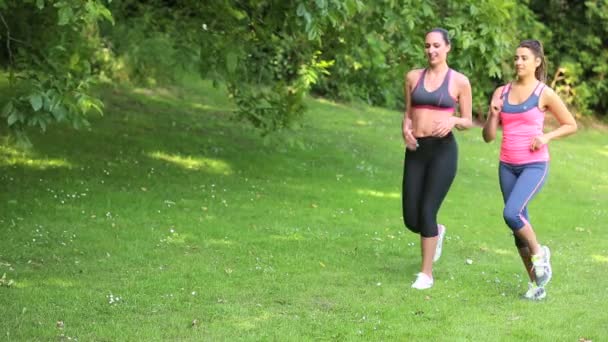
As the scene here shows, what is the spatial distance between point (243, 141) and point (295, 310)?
9482mm

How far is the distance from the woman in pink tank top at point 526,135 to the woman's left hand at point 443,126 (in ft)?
1.03

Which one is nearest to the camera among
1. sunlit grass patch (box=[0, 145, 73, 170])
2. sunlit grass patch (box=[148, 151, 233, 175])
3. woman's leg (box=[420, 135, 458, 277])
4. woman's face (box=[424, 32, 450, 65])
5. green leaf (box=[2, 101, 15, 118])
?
woman's face (box=[424, 32, 450, 65])

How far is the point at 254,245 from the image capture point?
894 cm

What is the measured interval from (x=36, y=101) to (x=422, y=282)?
135 inches

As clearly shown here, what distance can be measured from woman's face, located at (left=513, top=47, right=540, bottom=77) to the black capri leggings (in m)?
0.77

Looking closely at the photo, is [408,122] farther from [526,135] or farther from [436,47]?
[526,135]

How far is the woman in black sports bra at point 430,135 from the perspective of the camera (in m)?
7.21

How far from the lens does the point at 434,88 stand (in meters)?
7.26

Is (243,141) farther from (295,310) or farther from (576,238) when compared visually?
(295,310)

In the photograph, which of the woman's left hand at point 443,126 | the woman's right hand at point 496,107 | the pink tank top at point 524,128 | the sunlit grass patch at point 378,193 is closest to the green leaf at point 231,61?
the sunlit grass patch at point 378,193

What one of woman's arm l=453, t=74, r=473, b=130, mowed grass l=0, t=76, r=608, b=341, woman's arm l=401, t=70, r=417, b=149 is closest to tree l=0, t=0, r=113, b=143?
mowed grass l=0, t=76, r=608, b=341

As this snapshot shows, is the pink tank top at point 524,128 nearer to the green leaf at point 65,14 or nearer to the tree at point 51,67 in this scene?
the tree at point 51,67

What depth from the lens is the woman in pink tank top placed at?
22.5 ft

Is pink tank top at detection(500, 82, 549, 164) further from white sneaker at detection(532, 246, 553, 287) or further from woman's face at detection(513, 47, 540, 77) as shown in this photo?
white sneaker at detection(532, 246, 553, 287)
